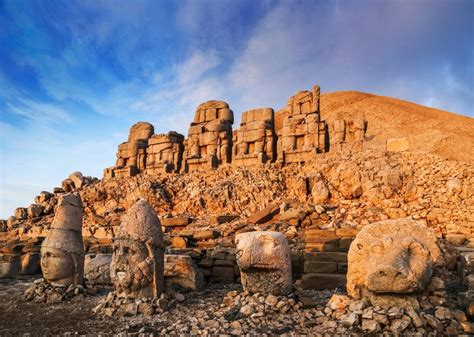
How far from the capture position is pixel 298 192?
48.0 ft

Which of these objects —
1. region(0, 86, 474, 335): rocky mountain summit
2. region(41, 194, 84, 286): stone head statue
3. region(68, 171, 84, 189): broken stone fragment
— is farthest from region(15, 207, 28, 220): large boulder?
region(41, 194, 84, 286): stone head statue

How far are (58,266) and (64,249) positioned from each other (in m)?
0.37

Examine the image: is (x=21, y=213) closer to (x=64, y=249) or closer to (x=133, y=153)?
(x=133, y=153)

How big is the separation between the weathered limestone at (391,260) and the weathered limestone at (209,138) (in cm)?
1343

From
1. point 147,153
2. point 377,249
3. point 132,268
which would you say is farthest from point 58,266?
point 147,153

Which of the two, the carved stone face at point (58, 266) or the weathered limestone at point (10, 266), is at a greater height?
the carved stone face at point (58, 266)

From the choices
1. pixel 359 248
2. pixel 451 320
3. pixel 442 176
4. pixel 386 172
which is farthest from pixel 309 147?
pixel 451 320

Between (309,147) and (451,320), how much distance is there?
12322 mm

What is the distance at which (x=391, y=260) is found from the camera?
16.1ft

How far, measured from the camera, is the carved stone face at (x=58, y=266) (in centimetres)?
711

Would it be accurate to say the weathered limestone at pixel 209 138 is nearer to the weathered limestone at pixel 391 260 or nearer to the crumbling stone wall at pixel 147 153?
the crumbling stone wall at pixel 147 153

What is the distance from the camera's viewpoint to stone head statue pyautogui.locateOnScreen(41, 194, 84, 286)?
7.14 m

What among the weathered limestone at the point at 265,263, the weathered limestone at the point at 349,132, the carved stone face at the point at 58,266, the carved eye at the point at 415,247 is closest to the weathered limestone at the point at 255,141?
the weathered limestone at the point at 349,132

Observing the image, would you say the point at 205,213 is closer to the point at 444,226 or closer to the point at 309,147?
the point at 309,147
